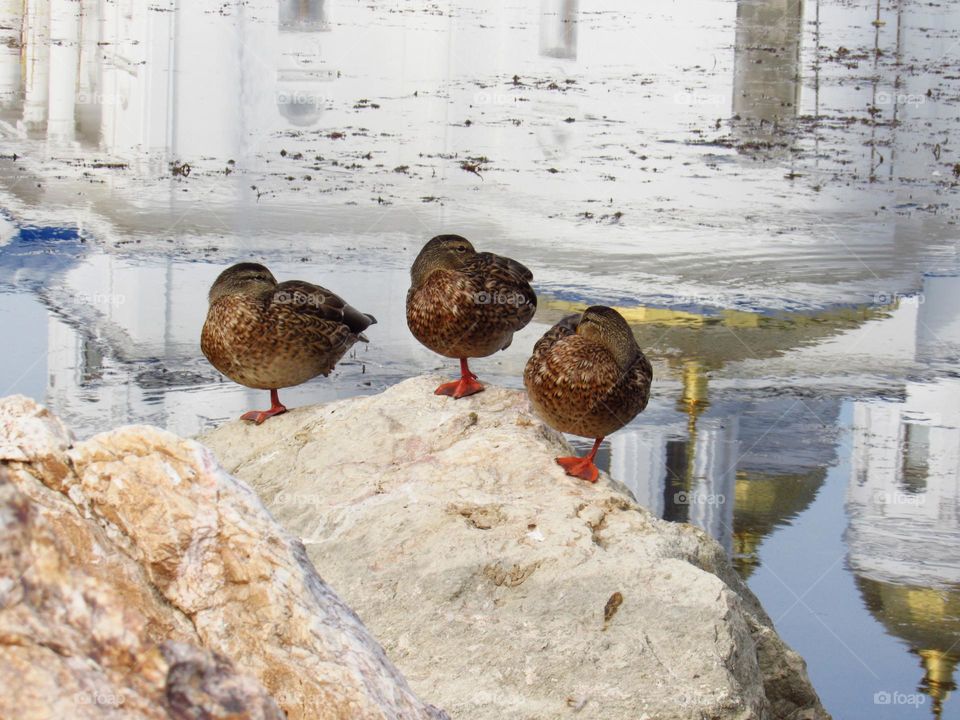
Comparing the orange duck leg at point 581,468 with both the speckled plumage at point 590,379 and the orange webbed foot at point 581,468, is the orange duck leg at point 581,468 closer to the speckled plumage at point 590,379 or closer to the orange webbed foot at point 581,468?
the orange webbed foot at point 581,468

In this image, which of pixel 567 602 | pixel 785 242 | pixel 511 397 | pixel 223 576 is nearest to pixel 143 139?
pixel 785 242

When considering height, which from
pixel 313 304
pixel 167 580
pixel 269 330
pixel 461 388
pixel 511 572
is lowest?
pixel 511 572

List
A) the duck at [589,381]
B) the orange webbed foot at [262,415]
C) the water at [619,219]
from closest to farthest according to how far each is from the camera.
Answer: the duck at [589,381] → the orange webbed foot at [262,415] → the water at [619,219]

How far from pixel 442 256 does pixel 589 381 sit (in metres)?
1.17

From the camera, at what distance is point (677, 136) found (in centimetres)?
1415

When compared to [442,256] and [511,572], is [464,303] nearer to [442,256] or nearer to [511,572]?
[442,256]

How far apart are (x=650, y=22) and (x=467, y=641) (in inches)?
598

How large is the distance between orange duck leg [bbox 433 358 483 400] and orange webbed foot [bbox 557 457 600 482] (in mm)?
785

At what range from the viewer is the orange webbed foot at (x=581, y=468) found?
4.94m

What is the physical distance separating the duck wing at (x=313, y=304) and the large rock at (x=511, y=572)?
54cm

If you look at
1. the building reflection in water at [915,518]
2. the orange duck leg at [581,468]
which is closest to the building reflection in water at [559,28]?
the building reflection in water at [915,518]

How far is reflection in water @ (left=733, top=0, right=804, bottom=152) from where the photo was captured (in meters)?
14.7

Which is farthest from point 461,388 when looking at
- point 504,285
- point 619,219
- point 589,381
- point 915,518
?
point 619,219

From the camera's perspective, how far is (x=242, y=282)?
235 inches
